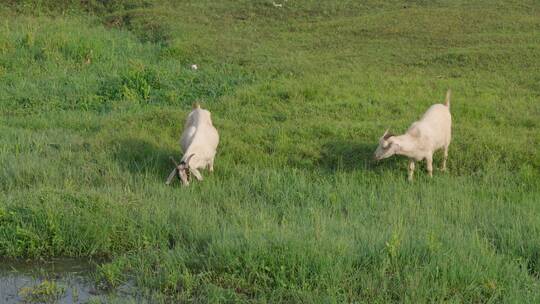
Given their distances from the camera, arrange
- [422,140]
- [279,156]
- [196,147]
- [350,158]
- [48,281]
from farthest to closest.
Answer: [279,156] < [350,158] < [422,140] < [196,147] < [48,281]

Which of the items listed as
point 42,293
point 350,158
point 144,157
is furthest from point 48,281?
point 350,158

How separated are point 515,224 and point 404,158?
205 centimetres


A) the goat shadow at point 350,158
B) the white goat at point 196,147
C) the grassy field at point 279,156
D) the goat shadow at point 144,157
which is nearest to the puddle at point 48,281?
the grassy field at point 279,156

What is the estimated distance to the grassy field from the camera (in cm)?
555

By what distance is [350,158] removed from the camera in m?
8.26

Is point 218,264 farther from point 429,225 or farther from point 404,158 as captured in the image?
point 404,158

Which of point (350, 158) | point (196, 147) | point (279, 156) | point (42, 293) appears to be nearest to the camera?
point (42, 293)

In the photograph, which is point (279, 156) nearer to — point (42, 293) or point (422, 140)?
point (422, 140)

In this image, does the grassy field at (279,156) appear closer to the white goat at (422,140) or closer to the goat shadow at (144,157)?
the goat shadow at (144,157)

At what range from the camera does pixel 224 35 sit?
14281mm

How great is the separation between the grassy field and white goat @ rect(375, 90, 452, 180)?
220 millimetres

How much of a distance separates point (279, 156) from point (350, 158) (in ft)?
2.51

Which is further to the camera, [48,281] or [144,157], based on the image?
[144,157]

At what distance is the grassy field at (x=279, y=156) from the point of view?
555cm
